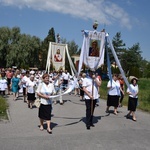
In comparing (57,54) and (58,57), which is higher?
(57,54)

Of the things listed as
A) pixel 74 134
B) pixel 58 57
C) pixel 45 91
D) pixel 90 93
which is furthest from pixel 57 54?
pixel 74 134

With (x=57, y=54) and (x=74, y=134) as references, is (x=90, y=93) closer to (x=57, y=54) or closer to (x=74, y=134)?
(x=74, y=134)

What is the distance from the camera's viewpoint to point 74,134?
7.89 metres

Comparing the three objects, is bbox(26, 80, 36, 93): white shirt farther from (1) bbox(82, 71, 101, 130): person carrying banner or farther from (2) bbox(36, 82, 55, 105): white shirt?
(2) bbox(36, 82, 55, 105): white shirt

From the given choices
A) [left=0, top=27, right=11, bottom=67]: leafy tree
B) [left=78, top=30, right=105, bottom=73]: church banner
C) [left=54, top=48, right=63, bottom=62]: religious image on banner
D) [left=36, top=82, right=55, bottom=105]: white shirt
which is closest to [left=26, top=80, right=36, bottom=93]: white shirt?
[left=78, top=30, right=105, bottom=73]: church banner

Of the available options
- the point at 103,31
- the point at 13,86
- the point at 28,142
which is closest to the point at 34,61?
the point at 13,86

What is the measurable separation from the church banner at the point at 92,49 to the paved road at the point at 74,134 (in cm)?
208

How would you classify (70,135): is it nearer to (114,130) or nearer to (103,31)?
(114,130)

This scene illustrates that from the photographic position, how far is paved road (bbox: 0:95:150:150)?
6.74m

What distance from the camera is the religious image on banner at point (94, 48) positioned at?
10.2m

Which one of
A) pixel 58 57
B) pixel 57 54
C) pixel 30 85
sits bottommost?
pixel 30 85

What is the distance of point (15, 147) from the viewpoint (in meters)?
6.43

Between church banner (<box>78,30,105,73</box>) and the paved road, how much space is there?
2.08 meters

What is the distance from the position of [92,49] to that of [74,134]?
11.8 feet
